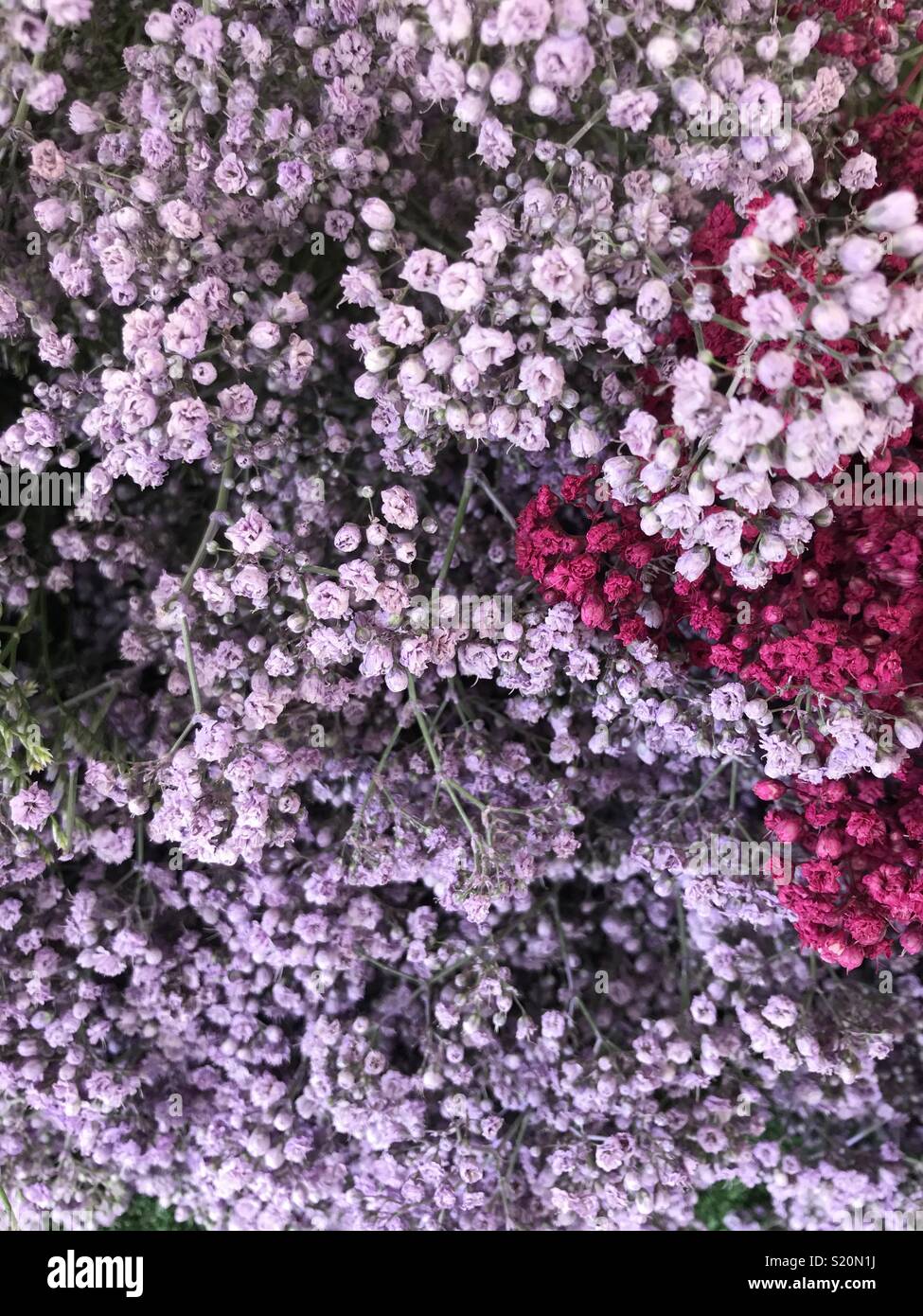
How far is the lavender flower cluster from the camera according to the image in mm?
1485

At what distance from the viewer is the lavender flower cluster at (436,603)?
149cm

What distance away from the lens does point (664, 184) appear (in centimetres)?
151

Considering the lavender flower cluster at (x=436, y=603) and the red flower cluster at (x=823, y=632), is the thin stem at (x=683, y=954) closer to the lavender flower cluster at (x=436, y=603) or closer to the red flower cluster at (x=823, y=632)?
the lavender flower cluster at (x=436, y=603)

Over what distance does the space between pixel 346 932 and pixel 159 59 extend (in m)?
1.56

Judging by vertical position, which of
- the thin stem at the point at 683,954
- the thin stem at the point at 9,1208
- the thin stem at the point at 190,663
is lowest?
the thin stem at the point at 9,1208

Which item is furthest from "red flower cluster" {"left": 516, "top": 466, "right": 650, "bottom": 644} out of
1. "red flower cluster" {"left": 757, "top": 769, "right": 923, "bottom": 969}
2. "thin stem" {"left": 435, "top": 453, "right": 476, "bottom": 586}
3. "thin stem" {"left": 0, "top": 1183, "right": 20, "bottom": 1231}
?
"thin stem" {"left": 0, "top": 1183, "right": 20, "bottom": 1231}

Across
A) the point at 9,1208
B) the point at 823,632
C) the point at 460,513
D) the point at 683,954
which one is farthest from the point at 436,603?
the point at 9,1208

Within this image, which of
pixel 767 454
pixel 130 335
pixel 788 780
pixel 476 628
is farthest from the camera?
pixel 788 780

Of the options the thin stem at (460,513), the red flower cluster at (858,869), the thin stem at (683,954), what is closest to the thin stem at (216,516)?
the thin stem at (460,513)

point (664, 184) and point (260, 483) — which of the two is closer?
point (664, 184)

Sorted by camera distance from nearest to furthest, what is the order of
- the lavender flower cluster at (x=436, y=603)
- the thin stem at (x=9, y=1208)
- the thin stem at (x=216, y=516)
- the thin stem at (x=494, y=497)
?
1. the lavender flower cluster at (x=436, y=603)
2. the thin stem at (x=216, y=516)
3. the thin stem at (x=494, y=497)
4. the thin stem at (x=9, y=1208)

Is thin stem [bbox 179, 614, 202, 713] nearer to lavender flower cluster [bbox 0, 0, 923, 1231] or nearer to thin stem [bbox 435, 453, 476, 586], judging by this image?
lavender flower cluster [bbox 0, 0, 923, 1231]
